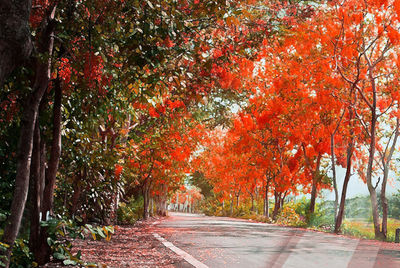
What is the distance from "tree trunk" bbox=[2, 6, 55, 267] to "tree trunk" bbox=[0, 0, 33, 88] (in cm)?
156

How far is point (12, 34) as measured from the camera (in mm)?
3543

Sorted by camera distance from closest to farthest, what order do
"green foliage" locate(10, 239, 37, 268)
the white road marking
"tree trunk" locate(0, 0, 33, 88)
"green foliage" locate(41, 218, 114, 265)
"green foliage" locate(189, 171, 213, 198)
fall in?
"tree trunk" locate(0, 0, 33, 88) < "green foliage" locate(41, 218, 114, 265) < "green foliage" locate(10, 239, 37, 268) < the white road marking < "green foliage" locate(189, 171, 213, 198)

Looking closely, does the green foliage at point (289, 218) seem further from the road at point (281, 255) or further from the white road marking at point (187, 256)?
the white road marking at point (187, 256)

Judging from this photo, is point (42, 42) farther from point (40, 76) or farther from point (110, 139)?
point (110, 139)

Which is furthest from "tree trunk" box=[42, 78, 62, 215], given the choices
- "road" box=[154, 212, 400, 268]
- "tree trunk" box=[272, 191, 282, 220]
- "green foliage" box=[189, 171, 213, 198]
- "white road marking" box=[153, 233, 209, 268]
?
"green foliage" box=[189, 171, 213, 198]

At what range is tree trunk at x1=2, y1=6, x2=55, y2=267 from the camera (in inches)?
189

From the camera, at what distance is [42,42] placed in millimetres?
5723

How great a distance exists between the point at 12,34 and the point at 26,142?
1780 millimetres

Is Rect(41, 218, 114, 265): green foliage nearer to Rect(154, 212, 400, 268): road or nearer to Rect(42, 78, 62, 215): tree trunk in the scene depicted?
Rect(42, 78, 62, 215): tree trunk

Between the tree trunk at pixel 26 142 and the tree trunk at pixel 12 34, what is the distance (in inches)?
61.5

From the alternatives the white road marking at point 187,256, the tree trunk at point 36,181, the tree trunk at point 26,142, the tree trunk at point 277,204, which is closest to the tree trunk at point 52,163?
the tree trunk at point 36,181

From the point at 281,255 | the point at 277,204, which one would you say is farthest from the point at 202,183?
the point at 281,255

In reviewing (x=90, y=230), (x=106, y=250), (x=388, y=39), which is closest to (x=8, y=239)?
(x=90, y=230)

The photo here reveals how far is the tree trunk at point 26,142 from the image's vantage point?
4.79 meters
